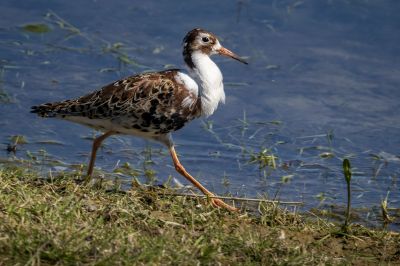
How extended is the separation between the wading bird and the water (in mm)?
872

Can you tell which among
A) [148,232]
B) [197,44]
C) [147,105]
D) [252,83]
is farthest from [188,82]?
[252,83]

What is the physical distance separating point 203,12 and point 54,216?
6502 millimetres

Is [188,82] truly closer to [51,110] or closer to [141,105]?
[141,105]

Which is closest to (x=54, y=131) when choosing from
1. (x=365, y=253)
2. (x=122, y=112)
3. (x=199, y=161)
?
(x=199, y=161)

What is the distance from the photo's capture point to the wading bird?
7.41 m

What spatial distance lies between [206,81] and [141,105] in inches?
24.5

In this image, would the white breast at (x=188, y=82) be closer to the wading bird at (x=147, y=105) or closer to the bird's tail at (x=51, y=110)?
the wading bird at (x=147, y=105)

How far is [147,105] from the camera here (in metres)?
7.39

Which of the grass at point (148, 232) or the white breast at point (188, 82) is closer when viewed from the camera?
the grass at point (148, 232)

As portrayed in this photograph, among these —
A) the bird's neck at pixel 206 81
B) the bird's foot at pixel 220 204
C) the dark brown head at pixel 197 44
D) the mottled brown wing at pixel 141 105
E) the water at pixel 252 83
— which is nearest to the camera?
the bird's foot at pixel 220 204

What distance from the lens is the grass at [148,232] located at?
5.34 m

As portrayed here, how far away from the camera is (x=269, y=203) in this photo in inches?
274

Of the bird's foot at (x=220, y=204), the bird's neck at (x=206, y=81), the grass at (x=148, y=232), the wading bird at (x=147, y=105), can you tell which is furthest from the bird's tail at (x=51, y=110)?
the bird's foot at (x=220, y=204)

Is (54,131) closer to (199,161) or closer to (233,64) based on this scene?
(199,161)
